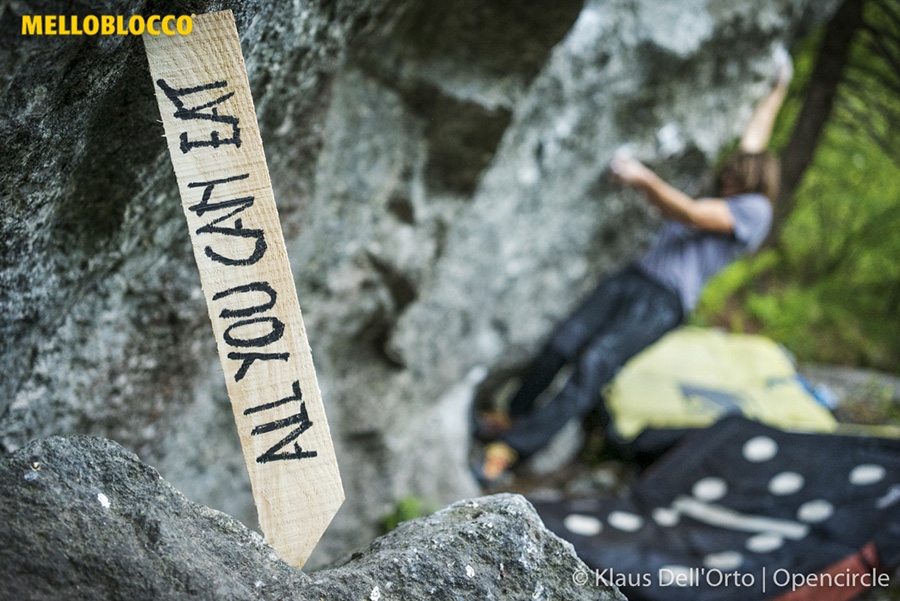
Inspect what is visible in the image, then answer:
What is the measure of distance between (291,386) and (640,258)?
12.0ft

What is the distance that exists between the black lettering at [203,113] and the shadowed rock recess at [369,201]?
127 mm

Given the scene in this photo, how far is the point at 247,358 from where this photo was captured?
1396mm

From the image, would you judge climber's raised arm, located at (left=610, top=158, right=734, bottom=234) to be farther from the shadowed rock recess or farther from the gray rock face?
the gray rock face

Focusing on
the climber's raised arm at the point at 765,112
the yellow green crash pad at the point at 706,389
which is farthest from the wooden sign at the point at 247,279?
the climber's raised arm at the point at 765,112

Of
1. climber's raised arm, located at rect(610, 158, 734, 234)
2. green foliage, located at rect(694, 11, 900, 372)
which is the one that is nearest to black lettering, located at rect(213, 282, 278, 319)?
climber's raised arm, located at rect(610, 158, 734, 234)

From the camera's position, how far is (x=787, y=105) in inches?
266

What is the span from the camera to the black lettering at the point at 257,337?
1.38m

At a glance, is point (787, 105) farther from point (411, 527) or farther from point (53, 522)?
point (53, 522)

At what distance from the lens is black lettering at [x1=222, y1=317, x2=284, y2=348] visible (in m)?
1.38

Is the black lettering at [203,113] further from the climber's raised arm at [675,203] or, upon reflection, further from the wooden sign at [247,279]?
the climber's raised arm at [675,203]

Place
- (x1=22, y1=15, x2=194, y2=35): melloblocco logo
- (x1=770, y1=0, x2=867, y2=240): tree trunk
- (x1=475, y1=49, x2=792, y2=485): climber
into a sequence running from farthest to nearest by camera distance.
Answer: (x1=770, y1=0, x2=867, y2=240): tree trunk, (x1=475, y1=49, x2=792, y2=485): climber, (x1=22, y1=15, x2=194, y2=35): melloblocco logo

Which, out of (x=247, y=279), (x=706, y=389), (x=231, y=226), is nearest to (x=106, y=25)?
(x=231, y=226)

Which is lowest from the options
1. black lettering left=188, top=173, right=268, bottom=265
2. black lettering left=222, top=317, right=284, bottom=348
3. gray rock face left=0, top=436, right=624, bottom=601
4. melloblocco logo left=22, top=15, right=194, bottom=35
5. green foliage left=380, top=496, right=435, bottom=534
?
green foliage left=380, top=496, right=435, bottom=534

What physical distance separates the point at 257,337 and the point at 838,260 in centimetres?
754
